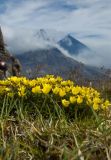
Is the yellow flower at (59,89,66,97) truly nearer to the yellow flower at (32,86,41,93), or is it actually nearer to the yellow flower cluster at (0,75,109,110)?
the yellow flower cluster at (0,75,109,110)

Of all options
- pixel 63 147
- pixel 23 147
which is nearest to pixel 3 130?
pixel 23 147

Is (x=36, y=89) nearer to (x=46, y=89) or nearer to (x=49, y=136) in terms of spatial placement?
(x=46, y=89)

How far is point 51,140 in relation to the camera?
536 cm

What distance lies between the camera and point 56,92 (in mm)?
6910

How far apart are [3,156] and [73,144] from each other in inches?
29.4

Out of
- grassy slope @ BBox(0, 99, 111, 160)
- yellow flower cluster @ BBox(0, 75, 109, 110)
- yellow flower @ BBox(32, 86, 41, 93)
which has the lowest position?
yellow flower cluster @ BBox(0, 75, 109, 110)

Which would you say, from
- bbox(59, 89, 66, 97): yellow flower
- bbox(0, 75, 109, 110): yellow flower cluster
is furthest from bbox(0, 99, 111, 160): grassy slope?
bbox(59, 89, 66, 97): yellow flower

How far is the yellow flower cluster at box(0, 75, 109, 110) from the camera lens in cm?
680

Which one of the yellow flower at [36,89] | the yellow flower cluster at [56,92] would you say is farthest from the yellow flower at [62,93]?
the yellow flower at [36,89]

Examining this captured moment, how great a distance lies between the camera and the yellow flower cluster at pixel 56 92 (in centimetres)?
680

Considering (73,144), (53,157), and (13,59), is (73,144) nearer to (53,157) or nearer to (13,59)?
(53,157)

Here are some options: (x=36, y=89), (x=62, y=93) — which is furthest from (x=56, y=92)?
(x=36, y=89)

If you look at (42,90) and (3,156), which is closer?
(3,156)

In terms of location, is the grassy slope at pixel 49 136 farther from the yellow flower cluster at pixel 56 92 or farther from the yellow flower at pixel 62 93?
the yellow flower at pixel 62 93
